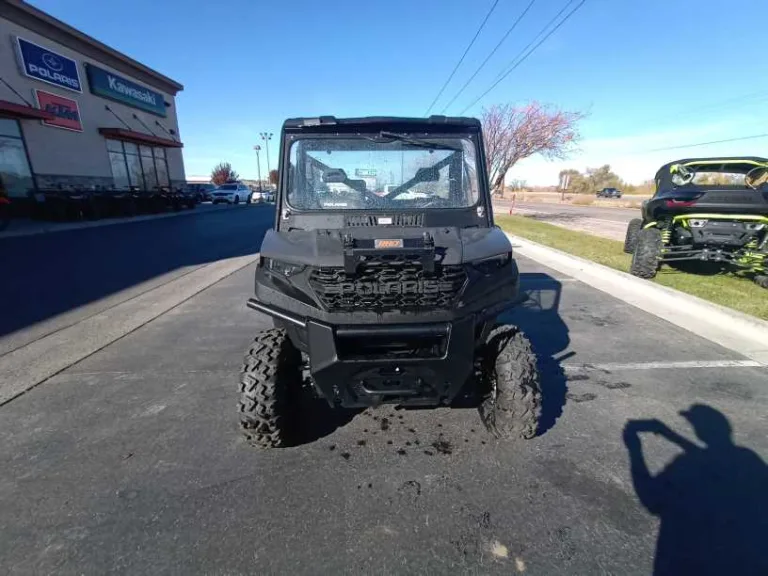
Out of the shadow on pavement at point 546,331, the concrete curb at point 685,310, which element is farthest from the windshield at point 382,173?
the concrete curb at point 685,310

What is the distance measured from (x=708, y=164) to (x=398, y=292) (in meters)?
7.71

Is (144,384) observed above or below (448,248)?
below

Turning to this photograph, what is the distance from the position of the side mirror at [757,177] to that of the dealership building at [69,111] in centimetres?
2483

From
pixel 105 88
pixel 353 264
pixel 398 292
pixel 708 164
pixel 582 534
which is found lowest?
pixel 582 534

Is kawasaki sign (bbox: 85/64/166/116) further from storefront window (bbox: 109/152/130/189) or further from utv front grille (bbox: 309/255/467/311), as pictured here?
utv front grille (bbox: 309/255/467/311)

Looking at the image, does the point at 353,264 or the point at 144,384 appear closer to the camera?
the point at 353,264

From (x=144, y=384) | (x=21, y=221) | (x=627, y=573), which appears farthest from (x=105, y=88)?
(x=627, y=573)

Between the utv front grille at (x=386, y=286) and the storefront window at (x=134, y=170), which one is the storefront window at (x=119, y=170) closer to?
the storefront window at (x=134, y=170)

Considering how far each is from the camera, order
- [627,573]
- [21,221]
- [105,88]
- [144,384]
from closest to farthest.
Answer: [627,573]
[144,384]
[21,221]
[105,88]

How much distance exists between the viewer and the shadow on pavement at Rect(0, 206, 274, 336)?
5.89m

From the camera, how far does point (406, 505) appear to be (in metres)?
2.25

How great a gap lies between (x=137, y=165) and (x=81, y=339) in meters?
27.7

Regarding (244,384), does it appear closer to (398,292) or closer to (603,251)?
(398,292)

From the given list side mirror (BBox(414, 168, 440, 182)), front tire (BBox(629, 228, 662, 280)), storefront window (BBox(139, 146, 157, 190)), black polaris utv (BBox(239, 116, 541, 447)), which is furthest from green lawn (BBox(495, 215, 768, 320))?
storefront window (BBox(139, 146, 157, 190))
